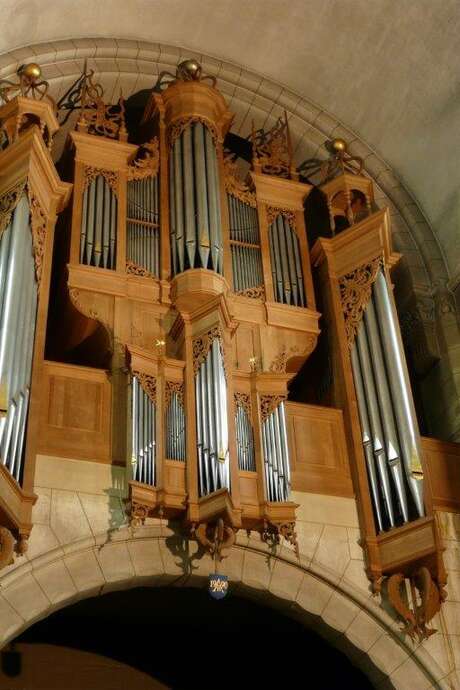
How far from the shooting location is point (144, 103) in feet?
44.1

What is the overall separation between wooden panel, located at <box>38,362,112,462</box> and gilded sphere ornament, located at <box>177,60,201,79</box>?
4704mm

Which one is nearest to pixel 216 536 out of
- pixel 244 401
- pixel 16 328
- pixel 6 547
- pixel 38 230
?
pixel 244 401

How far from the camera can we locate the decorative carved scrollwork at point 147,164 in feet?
38.5

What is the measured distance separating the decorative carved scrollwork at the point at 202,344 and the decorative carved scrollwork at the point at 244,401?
46 centimetres

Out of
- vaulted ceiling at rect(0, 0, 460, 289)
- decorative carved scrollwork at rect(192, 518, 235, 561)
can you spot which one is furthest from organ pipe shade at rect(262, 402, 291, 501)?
vaulted ceiling at rect(0, 0, 460, 289)

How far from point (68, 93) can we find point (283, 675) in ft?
24.6

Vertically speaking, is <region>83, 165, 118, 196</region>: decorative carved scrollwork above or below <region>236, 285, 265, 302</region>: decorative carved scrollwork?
above

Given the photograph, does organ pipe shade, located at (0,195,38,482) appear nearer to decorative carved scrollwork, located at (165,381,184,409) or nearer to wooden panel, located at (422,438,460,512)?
decorative carved scrollwork, located at (165,381,184,409)

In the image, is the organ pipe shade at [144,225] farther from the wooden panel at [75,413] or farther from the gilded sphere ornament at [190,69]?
the wooden panel at [75,413]

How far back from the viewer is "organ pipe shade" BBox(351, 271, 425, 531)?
952 centimetres

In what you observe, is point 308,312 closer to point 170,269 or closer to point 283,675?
point 170,269

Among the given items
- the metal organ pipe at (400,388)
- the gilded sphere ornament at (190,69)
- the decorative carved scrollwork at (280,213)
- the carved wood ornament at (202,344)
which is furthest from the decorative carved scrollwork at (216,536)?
the gilded sphere ornament at (190,69)

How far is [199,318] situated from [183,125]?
3.50m

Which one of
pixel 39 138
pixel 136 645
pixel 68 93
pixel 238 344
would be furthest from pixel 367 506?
pixel 68 93
